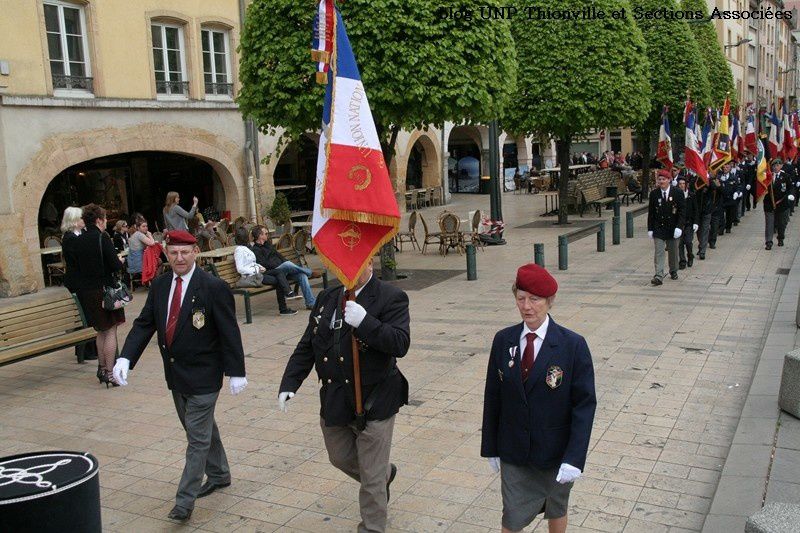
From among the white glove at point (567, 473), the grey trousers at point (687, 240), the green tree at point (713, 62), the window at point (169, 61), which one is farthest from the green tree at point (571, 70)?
the white glove at point (567, 473)

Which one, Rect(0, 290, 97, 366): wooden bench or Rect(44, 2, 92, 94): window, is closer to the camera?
Rect(0, 290, 97, 366): wooden bench

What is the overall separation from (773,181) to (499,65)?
7247 mm

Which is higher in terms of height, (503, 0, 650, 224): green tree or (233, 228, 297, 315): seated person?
(503, 0, 650, 224): green tree

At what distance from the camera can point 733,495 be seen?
17.2 ft

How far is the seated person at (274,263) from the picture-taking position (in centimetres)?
1234

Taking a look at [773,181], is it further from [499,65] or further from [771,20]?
[771,20]

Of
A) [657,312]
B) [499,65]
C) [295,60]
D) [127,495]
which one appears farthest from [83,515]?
[499,65]

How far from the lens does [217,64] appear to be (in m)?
20.1

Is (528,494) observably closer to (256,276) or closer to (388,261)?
(256,276)

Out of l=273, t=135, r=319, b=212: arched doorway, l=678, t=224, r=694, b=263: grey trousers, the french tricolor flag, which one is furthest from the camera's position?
l=273, t=135, r=319, b=212: arched doorway

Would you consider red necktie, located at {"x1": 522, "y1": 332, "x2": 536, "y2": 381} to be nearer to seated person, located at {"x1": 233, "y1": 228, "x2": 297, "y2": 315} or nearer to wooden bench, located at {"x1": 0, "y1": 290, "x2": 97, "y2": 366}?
wooden bench, located at {"x1": 0, "y1": 290, "x2": 97, "y2": 366}

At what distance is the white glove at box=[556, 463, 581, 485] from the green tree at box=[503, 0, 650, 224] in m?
17.9

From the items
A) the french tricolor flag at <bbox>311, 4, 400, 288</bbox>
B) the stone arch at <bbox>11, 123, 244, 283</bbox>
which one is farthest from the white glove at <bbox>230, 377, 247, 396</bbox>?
the stone arch at <bbox>11, 123, 244, 283</bbox>

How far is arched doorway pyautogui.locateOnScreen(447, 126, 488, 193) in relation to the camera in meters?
38.0
